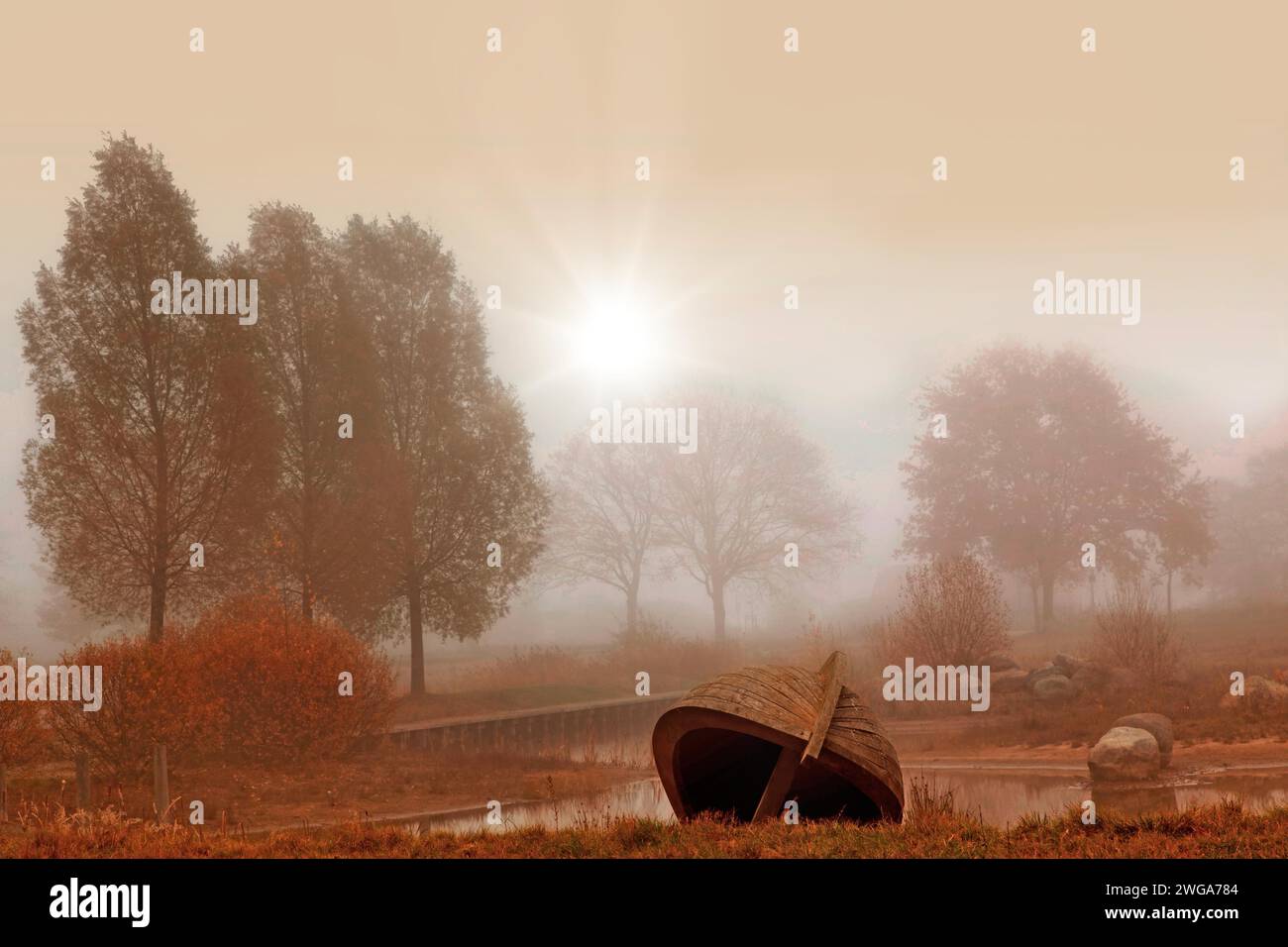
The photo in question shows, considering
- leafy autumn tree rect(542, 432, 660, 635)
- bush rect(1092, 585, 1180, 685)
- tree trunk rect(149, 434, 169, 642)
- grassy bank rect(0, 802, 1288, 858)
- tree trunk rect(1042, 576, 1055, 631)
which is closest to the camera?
grassy bank rect(0, 802, 1288, 858)

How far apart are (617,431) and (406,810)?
12992 mm

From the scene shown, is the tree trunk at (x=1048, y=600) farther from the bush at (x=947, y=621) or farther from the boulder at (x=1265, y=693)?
the boulder at (x=1265, y=693)

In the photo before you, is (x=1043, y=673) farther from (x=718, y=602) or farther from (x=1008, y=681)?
(x=718, y=602)

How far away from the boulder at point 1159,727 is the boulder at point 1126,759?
19cm

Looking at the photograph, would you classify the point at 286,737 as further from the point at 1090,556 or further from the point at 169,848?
the point at 1090,556

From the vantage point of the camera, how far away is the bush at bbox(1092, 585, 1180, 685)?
22297mm

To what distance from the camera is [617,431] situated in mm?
28203

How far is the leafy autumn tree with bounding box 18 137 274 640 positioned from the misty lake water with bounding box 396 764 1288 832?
23.7ft

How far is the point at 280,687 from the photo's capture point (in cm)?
1864

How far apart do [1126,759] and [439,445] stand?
49.9ft

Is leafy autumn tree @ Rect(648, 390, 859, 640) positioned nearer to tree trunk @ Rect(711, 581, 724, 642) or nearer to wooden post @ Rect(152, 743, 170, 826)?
tree trunk @ Rect(711, 581, 724, 642)

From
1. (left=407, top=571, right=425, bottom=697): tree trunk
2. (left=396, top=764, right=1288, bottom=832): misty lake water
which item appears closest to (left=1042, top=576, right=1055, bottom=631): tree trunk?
(left=396, top=764, right=1288, bottom=832): misty lake water
